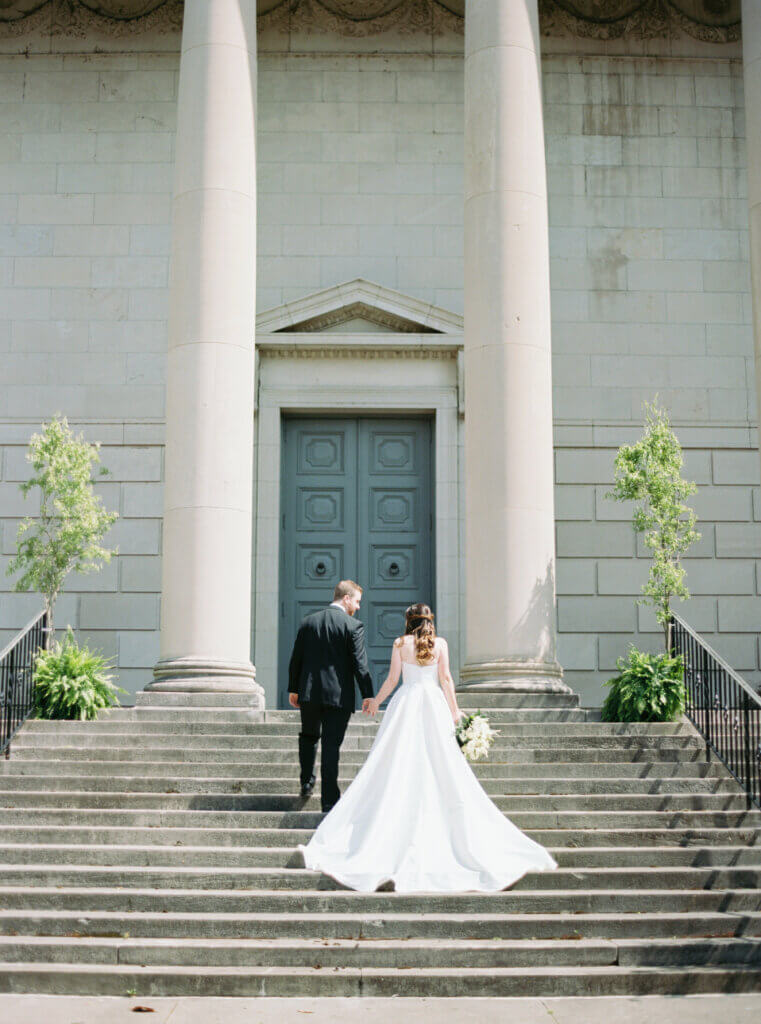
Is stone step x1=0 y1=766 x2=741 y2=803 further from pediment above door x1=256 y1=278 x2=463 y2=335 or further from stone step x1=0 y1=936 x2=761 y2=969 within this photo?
pediment above door x1=256 y1=278 x2=463 y2=335

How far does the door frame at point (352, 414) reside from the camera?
2056 cm

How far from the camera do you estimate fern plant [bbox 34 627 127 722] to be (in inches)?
580

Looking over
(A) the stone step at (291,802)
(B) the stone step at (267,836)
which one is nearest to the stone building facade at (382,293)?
(A) the stone step at (291,802)

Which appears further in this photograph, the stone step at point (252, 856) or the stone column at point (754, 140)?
the stone column at point (754, 140)

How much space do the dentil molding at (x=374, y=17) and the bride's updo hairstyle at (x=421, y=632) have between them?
1433cm

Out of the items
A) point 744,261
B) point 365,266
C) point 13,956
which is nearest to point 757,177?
point 744,261

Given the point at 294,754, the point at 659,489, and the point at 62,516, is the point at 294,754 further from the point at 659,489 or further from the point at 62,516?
the point at 659,489

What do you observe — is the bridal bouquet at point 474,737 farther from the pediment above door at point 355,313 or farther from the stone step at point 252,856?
the pediment above door at point 355,313

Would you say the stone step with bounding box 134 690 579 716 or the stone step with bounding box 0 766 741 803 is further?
the stone step with bounding box 134 690 579 716

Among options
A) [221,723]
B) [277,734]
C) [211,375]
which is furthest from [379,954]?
[211,375]

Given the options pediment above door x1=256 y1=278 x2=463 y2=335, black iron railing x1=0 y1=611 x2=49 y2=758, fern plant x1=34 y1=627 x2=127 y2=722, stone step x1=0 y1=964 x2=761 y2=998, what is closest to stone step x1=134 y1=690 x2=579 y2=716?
fern plant x1=34 y1=627 x2=127 y2=722

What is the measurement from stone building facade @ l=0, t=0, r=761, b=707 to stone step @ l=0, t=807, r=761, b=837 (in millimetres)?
8431

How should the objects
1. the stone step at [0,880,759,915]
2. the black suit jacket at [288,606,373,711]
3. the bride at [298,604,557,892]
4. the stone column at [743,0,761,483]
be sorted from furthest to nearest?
1. the stone column at [743,0,761,483]
2. the black suit jacket at [288,606,373,711]
3. the bride at [298,604,557,892]
4. the stone step at [0,880,759,915]

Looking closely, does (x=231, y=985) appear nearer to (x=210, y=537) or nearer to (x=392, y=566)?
(x=210, y=537)
